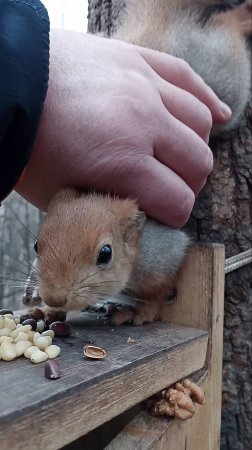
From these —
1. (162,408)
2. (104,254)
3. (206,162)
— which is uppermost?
(206,162)

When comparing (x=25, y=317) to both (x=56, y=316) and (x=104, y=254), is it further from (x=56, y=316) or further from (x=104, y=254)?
(x=104, y=254)

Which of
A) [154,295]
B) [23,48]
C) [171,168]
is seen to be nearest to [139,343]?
[154,295]

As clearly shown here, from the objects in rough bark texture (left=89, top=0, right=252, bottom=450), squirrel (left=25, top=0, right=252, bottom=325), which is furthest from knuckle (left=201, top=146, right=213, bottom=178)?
rough bark texture (left=89, top=0, right=252, bottom=450)

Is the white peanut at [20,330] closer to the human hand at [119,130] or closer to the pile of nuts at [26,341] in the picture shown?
the pile of nuts at [26,341]

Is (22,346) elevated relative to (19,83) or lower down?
lower down

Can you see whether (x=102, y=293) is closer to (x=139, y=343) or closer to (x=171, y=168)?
(x=139, y=343)

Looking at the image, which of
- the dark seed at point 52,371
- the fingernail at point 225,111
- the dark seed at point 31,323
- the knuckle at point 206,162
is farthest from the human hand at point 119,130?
the dark seed at point 52,371

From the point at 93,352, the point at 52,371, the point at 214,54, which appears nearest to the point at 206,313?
the point at 93,352
